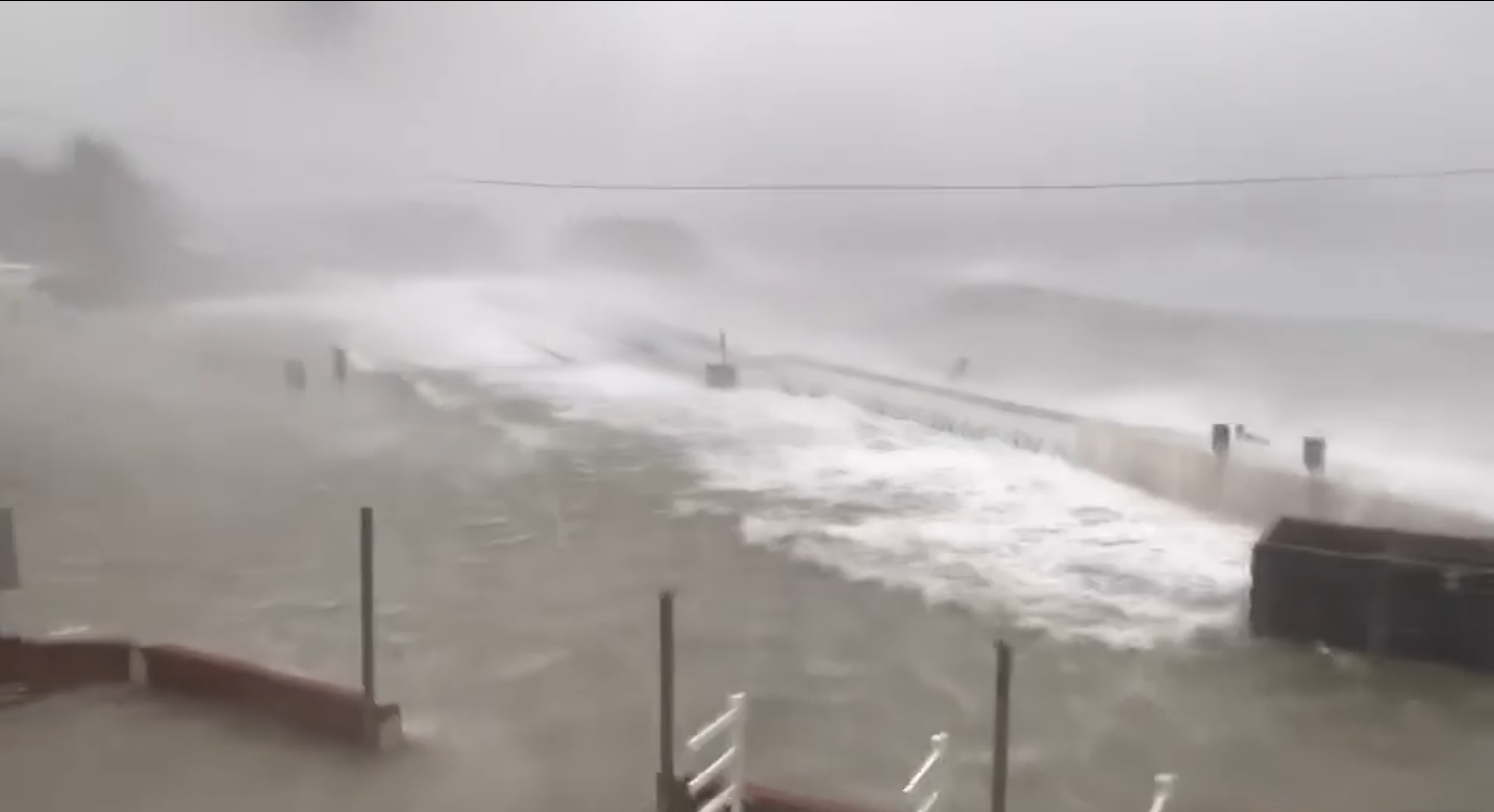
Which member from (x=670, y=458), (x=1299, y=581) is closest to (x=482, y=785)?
(x=1299, y=581)

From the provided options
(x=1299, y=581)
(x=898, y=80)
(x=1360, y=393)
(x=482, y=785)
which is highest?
(x=898, y=80)

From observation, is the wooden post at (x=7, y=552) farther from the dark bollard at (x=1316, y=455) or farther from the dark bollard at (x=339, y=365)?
the dark bollard at (x=1316, y=455)

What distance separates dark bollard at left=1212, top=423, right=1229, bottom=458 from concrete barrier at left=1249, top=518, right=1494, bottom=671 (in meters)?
1.27

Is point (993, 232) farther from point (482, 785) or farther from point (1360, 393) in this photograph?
point (482, 785)

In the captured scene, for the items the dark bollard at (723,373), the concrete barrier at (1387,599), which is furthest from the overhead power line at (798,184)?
the concrete barrier at (1387,599)

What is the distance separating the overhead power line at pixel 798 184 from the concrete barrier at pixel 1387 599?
5.41ft

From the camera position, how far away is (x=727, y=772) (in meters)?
2.79

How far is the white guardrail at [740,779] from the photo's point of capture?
2.48 m

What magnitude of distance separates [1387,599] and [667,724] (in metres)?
2.30

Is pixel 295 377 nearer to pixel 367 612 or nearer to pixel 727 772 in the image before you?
pixel 367 612

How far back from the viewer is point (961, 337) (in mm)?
6090

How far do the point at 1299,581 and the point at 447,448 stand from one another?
414 cm

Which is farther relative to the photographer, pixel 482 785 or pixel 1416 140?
pixel 1416 140

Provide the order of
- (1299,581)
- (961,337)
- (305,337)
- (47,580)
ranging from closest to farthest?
(1299,581)
(47,580)
(961,337)
(305,337)
